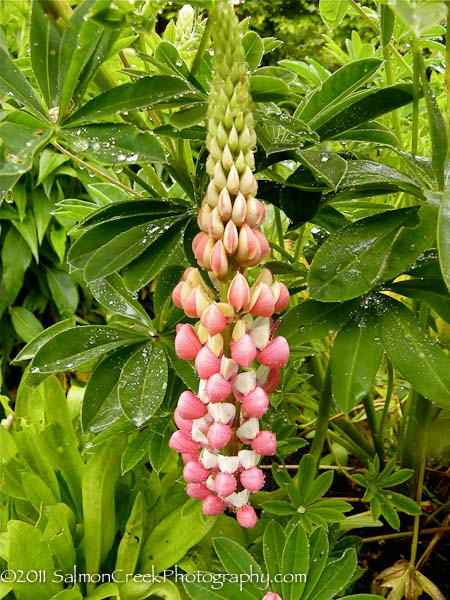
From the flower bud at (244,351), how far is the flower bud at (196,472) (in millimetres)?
141

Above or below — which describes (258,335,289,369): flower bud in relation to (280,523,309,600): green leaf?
above

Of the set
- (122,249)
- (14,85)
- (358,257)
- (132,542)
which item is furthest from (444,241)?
(132,542)

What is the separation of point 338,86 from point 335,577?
610mm

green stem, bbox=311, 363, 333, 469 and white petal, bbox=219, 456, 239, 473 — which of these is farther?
green stem, bbox=311, 363, 333, 469

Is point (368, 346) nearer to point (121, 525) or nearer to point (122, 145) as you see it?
point (122, 145)

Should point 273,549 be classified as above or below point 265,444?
below

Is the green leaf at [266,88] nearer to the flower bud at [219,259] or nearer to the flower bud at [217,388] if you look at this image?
the flower bud at [219,259]

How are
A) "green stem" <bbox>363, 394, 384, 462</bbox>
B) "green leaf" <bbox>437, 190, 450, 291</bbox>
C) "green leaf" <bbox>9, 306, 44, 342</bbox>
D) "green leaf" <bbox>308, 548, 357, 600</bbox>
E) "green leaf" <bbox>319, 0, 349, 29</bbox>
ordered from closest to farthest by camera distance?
1. "green leaf" <bbox>437, 190, 450, 291</bbox>
2. "green leaf" <bbox>308, 548, 357, 600</bbox>
3. "green leaf" <bbox>319, 0, 349, 29</bbox>
4. "green stem" <bbox>363, 394, 384, 462</bbox>
5. "green leaf" <bbox>9, 306, 44, 342</bbox>

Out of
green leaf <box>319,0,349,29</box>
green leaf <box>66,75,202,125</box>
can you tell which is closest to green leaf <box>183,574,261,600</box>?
green leaf <box>66,75,202,125</box>

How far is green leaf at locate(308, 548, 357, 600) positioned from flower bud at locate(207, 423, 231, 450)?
26 cm

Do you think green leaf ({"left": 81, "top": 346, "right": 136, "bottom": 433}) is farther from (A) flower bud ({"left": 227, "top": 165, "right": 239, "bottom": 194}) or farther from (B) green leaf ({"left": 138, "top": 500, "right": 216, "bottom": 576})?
(A) flower bud ({"left": 227, "top": 165, "right": 239, "bottom": 194})

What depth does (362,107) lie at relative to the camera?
0.72 metres

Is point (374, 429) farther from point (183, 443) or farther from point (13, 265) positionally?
point (13, 265)

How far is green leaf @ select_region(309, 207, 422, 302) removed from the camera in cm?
65
